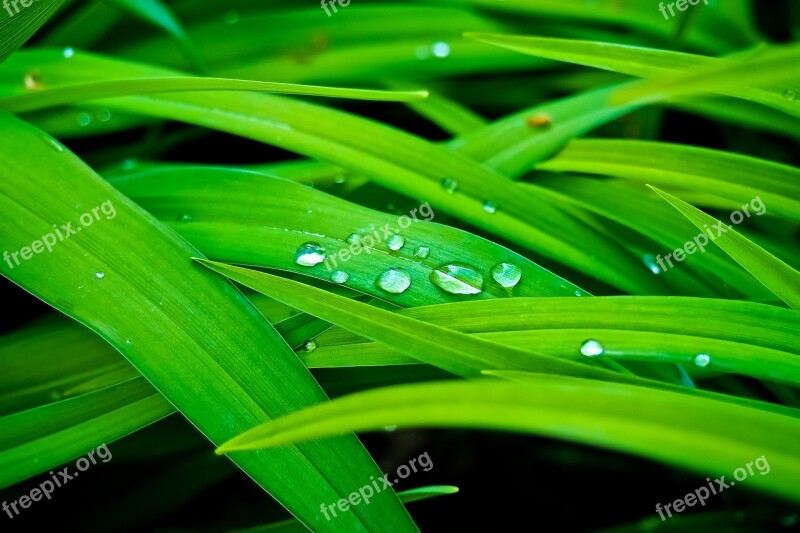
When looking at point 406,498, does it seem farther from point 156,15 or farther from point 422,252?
point 156,15

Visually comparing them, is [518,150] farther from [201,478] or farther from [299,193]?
[201,478]

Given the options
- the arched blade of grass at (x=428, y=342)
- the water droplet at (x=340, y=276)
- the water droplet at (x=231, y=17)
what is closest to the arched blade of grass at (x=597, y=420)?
the arched blade of grass at (x=428, y=342)

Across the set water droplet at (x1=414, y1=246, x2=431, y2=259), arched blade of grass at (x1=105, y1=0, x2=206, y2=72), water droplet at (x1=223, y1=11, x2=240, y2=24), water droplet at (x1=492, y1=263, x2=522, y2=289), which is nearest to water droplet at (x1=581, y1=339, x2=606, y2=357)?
water droplet at (x1=492, y1=263, x2=522, y2=289)

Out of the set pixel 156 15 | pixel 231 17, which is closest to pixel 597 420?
pixel 156 15

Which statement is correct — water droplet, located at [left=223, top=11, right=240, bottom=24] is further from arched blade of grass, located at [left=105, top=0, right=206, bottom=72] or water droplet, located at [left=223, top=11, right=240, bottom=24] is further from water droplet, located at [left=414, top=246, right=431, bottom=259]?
water droplet, located at [left=414, top=246, right=431, bottom=259]

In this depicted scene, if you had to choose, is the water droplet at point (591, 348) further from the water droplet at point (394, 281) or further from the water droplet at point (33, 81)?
the water droplet at point (33, 81)

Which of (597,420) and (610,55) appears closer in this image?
(597,420)
